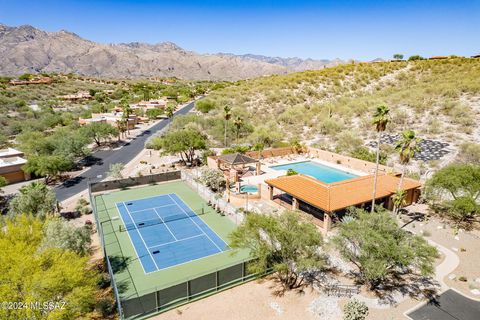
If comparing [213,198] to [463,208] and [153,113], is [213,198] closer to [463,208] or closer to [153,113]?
[463,208]

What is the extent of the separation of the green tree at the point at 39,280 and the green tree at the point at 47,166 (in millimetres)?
24701

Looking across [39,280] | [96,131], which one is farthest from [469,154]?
[96,131]

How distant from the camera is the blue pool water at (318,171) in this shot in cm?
Answer: 3919

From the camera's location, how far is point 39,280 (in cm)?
1205

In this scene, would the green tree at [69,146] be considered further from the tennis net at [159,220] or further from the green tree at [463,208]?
the green tree at [463,208]

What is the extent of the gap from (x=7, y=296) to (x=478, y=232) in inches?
1195

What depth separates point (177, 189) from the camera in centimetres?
3500

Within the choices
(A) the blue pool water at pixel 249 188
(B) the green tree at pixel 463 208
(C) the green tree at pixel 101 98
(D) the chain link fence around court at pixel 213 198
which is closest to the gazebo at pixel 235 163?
(A) the blue pool water at pixel 249 188

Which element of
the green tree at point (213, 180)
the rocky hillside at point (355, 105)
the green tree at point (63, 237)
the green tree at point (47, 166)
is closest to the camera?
the green tree at point (63, 237)

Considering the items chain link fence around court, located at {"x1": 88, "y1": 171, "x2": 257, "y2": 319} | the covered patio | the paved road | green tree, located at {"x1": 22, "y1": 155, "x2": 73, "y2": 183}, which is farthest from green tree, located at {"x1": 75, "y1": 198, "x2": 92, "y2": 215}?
the covered patio

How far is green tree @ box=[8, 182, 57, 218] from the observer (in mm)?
24250

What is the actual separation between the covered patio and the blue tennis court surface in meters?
8.03

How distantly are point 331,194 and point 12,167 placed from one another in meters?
37.6

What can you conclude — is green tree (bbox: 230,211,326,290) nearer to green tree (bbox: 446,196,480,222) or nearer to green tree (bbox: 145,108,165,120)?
green tree (bbox: 446,196,480,222)
